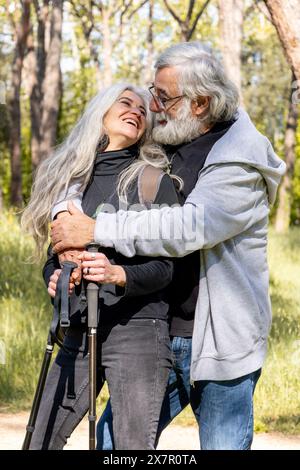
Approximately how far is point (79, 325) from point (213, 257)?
570 millimetres

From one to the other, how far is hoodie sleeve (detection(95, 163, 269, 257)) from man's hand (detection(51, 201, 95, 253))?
0.05m

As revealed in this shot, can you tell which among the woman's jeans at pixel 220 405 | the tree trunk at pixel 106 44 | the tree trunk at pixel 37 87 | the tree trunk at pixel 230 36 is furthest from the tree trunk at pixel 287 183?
the woman's jeans at pixel 220 405

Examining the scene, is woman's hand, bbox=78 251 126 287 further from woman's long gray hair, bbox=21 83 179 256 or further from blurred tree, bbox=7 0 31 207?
blurred tree, bbox=7 0 31 207

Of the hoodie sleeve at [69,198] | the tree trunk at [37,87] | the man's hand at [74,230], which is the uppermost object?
the hoodie sleeve at [69,198]

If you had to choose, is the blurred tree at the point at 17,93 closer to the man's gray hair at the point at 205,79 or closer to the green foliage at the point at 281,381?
the green foliage at the point at 281,381

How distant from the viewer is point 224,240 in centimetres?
350

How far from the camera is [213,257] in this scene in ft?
11.5

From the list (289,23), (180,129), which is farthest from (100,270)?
(289,23)

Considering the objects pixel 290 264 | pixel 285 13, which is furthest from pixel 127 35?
pixel 285 13

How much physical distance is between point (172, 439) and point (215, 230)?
340 cm

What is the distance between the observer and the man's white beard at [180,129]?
12.0ft

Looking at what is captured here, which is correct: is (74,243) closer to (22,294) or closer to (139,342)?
(139,342)

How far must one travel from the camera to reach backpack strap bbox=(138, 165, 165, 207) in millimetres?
3572

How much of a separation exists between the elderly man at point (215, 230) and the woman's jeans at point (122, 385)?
16 cm
